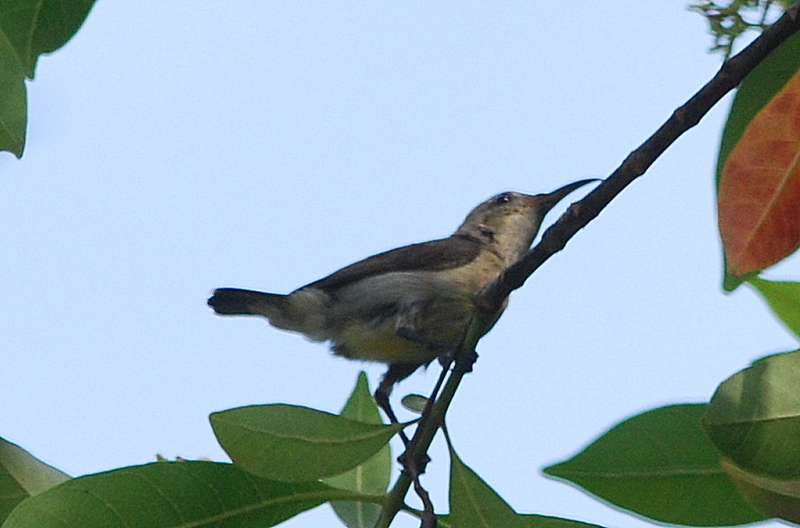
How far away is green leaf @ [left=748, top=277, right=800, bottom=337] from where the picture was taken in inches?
86.4

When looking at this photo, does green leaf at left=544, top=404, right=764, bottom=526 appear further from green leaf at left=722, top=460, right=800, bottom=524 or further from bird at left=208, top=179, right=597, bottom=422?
bird at left=208, top=179, right=597, bottom=422

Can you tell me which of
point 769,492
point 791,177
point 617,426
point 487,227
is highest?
point 487,227

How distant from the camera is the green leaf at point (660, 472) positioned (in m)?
1.98

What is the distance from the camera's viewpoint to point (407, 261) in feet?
18.4

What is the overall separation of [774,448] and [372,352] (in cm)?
359

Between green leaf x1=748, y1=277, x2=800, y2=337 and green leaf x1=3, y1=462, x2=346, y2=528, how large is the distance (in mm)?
971

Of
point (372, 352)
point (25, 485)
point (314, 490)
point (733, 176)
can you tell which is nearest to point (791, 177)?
point (733, 176)

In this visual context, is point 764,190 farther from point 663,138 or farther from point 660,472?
point 660,472

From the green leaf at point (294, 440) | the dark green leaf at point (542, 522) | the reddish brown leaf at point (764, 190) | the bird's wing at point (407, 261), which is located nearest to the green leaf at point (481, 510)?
the dark green leaf at point (542, 522)

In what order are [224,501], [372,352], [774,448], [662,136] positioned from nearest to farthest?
[774,448] → [662,136] → [224,501] → [372,352]

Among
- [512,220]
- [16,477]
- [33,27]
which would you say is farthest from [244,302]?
[33,27]

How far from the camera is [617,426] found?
1990 mm

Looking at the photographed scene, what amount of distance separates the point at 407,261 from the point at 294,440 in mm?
3476

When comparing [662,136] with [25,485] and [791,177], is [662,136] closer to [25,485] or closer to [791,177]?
[791,177]
